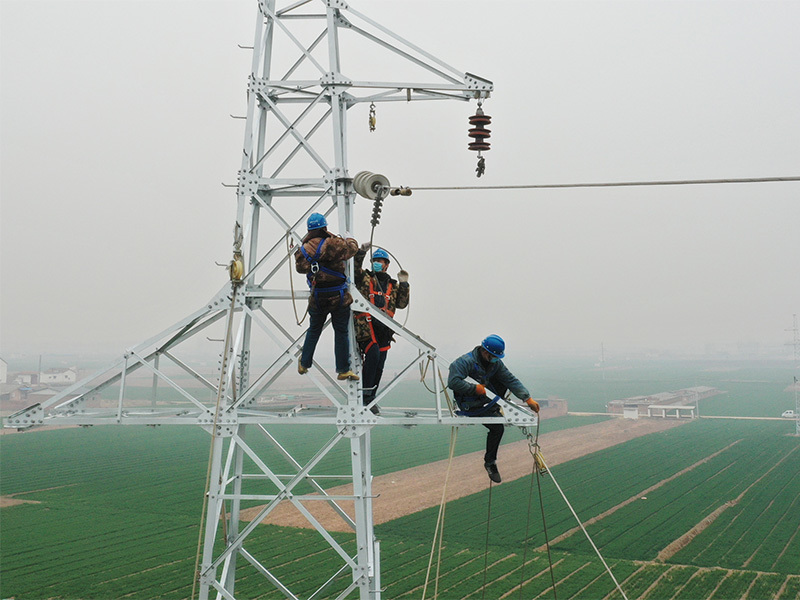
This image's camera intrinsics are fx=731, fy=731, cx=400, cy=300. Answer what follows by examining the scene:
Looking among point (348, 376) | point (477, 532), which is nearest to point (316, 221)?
point (348, 376)

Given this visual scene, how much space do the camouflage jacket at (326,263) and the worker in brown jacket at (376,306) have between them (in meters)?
0.59

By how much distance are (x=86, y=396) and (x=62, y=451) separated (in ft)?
231

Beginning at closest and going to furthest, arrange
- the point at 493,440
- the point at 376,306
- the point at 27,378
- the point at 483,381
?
1. the point at 483,381
2. the point at 376,306
3. the point at 493,440
4. the point at 27,378

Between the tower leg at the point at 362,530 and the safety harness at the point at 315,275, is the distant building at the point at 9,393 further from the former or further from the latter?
the safety harness at the point at 315,275

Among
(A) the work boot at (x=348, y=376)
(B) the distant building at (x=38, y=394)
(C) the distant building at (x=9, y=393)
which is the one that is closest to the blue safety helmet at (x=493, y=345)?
(A) the work boot at (x=348, y=376)

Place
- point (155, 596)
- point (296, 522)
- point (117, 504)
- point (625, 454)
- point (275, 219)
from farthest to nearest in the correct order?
point (625, 454)
point (117, 504)
point (296, 522)
point (155, 596)
point (275, 219)

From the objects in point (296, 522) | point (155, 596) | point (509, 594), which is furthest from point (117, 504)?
point (509, 594)

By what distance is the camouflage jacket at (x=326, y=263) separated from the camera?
8750mm

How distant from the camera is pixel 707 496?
1941 inches

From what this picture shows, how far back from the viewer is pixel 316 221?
8844 mm

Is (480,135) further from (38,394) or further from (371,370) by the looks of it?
(38,394)

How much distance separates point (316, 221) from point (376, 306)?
1673 mm

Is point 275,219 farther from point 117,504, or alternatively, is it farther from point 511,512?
point 117,504

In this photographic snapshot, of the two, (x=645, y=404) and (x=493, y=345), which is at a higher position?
(x=493, y=345)
